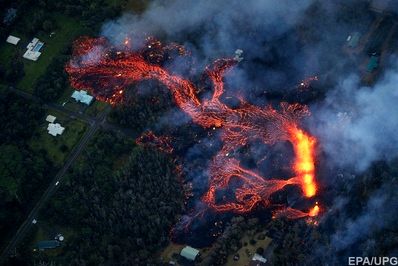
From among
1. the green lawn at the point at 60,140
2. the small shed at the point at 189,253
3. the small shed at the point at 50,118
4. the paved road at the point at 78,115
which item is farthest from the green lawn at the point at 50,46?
the small shed at the point at 189,253

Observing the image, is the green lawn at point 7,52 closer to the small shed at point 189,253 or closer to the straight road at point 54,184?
the straight road at point 54,184

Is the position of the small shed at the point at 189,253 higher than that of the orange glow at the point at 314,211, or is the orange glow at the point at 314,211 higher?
the orange glow at the point at 314,211

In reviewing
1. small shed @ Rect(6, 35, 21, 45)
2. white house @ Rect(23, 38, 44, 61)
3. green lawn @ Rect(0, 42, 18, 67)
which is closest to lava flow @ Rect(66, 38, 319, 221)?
white house @ Rect(23, 38, 44, 61)

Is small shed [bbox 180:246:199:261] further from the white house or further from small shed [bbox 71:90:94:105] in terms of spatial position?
the white house

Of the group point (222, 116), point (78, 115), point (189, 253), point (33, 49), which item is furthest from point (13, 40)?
point (189, 253)

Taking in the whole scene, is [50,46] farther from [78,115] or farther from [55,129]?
[55,129]

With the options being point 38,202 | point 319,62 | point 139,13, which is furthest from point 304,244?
point 139,13
